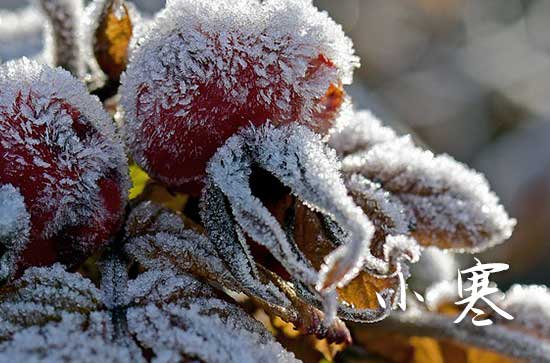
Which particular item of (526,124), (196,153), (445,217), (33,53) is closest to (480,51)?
(526,124)

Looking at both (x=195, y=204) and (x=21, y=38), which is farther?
(x=21, y=38)

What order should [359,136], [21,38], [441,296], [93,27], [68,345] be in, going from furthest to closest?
1. [21,38]
2. [441,296]
3. [359,136]
4. [93,27]
5. [68,345]

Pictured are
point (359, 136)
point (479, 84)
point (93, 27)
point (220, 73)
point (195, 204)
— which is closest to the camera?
point (220, 73)

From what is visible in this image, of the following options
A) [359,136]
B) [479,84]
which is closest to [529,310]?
[359,136]

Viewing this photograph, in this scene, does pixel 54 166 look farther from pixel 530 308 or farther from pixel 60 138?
pixel 530 308

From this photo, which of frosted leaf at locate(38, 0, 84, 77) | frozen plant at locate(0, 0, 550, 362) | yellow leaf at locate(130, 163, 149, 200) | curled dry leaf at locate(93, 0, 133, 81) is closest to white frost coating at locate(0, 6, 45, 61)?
frosted leaf at locate(38, 0, 84, 77)

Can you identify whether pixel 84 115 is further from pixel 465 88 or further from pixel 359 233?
pixel 465 88
